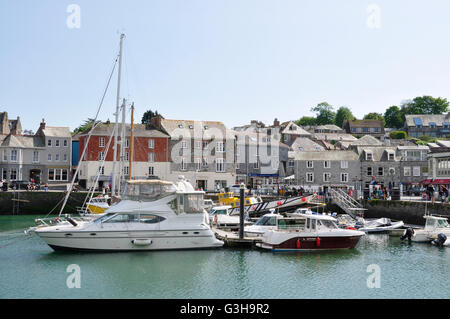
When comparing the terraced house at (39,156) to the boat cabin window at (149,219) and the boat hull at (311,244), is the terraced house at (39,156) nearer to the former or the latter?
the boat cabin window at (149,219)

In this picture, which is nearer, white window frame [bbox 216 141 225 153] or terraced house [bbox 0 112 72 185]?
terraced house [bbox 0 112 72 185]

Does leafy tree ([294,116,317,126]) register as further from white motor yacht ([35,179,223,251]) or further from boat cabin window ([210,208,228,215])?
white motor yacht ([35,179,223,251])

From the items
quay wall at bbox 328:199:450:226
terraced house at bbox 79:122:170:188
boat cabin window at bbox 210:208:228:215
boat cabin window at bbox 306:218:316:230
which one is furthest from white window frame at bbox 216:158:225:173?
boat cabin window at bbox 306:218:316:230

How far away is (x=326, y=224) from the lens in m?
27.4

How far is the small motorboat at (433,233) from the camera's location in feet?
92.5

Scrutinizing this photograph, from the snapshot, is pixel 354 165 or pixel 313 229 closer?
pixel 313 229

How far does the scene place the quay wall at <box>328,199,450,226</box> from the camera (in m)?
34.9

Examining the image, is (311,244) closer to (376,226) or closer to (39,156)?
(376,226)

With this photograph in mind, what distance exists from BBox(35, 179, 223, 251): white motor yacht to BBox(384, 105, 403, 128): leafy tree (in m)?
130

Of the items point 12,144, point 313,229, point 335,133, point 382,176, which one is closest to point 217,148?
point 382,176

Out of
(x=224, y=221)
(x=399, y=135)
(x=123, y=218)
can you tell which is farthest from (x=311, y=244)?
(x=399, y=135)

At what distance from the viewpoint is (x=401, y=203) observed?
128 ft

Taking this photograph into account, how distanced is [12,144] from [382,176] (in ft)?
175
